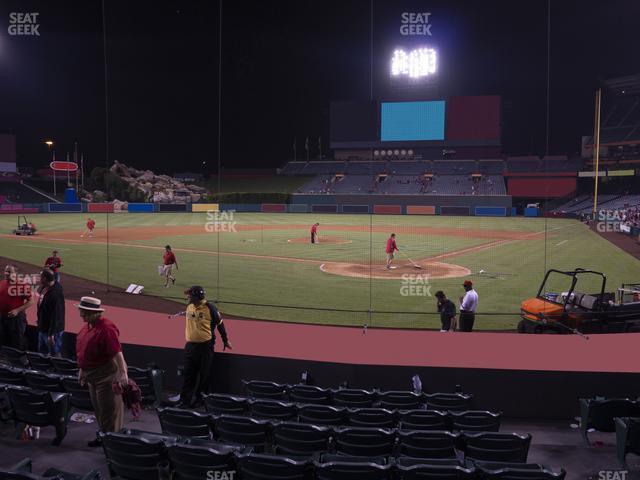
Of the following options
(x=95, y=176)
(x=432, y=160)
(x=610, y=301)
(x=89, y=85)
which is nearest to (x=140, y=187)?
(x=95, y=176)

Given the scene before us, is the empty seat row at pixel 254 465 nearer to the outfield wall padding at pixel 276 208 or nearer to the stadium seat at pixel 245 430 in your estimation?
the stadium seat at pixel 245 430

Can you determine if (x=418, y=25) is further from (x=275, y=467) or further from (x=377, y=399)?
(x=275, y=467)

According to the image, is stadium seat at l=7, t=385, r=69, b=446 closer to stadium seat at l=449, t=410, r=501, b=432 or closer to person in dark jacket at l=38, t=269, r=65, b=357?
person in dark jacket at l=38, t=269, r=65, b=357

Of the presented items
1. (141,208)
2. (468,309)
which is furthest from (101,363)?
(141,208)

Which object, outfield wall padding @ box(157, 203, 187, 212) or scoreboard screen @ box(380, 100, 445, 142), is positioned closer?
outfield wall padding @ box(157, 203, 187, 212)

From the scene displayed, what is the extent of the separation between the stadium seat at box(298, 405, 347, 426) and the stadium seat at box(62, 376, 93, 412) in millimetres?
2892

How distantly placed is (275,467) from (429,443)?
1.72 m

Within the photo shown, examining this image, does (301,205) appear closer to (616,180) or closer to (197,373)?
(616,180)

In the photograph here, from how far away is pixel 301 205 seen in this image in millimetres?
70938

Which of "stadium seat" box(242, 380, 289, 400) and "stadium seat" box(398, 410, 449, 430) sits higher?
"stadium seat" box(398, 410, 449, 430)

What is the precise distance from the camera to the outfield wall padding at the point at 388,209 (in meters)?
68.8

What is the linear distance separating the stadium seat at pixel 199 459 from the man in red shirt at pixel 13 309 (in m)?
5.54
